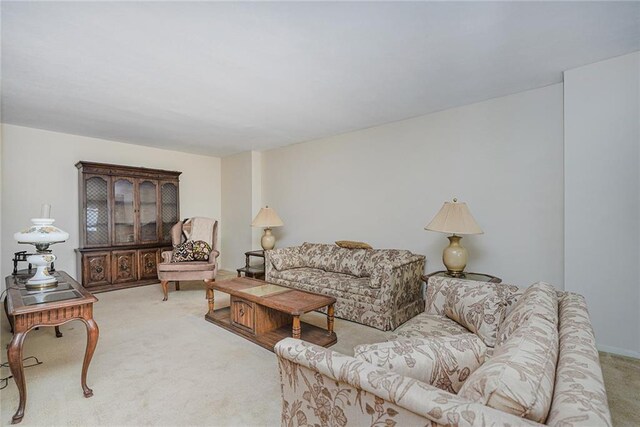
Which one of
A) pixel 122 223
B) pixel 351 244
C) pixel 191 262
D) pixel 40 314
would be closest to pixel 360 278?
pixel 351 244

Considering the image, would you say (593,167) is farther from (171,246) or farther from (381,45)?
(171,246)

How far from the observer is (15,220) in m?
4.12

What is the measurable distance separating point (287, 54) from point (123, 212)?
4040 mm

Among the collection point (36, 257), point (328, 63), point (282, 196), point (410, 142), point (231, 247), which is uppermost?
point (328, 63)

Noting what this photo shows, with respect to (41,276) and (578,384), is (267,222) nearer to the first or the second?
(41,276)

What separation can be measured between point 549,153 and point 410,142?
1.44 m

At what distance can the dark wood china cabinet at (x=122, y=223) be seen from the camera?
14.6ft

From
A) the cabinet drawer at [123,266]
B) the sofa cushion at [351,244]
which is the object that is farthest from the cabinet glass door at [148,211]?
the sofa cushion at [351,244]

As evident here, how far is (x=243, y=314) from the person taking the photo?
9.77 feet

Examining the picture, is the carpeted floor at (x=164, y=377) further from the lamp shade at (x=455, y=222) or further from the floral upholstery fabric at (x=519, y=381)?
the floral upholstery fabric at (x=519, y=381)

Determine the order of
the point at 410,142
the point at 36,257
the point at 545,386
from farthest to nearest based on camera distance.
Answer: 1. the point at 410,142
2. the point at 36,257
3. the point at 545,386

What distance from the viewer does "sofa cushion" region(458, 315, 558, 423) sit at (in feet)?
2.41

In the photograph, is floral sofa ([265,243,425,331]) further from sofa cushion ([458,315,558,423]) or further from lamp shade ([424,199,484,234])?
sofa cushion ([458,315,558,423])

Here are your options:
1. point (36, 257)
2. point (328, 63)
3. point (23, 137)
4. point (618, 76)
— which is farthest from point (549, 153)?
point (23, 137)
